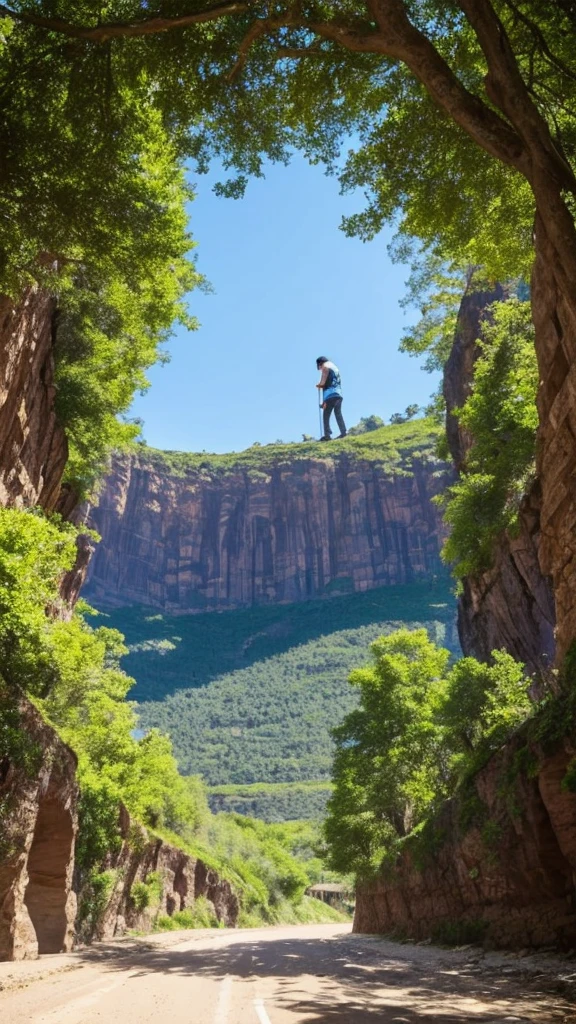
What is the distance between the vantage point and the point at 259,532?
627 feet

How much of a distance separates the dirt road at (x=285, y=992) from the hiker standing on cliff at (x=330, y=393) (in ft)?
483

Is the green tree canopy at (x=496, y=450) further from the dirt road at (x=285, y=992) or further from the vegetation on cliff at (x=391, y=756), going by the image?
the dirt road at (x=285, y=992)

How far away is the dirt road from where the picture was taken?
6.65 m

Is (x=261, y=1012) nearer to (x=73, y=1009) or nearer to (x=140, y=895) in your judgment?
(x=73, y=1009)

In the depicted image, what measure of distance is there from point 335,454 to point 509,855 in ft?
580

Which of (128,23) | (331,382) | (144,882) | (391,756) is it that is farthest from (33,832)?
(331,382)

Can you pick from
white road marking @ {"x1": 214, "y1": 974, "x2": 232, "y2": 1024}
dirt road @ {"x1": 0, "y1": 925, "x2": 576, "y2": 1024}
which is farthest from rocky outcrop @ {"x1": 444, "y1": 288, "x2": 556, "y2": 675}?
white road marking @ {"x1": 214, "y1": 974, "x2": 232, "y2": 1024}

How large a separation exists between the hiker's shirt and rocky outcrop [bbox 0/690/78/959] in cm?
15139

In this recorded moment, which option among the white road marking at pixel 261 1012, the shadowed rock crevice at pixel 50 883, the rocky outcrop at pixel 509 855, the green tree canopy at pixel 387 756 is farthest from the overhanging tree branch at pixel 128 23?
the green tree canopy at pixel 387 756

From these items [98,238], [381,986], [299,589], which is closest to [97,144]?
[98,238]

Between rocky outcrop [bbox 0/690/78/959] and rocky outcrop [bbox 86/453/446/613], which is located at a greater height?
rocky outcrop [bbox 86/453/446/613]

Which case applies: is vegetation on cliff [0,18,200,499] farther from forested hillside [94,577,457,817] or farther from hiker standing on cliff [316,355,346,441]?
hiker standing on cliff [316,355,346,441]

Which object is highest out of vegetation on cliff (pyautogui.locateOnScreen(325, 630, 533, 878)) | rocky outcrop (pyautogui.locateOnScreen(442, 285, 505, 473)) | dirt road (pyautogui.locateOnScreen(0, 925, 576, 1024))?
rocky outcrop (pyautogui.locateOnScreen(442, 285, 505, 473))

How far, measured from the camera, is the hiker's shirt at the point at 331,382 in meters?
166
